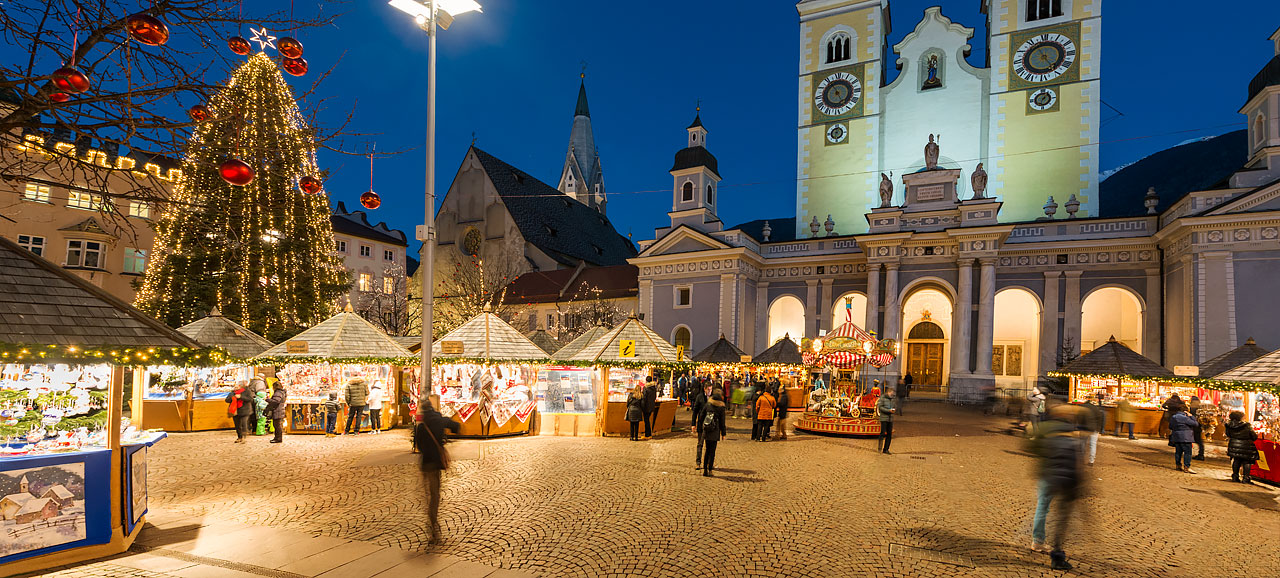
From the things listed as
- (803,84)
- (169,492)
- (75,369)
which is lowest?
(169,492)

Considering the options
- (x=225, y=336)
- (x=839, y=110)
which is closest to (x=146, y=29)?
(x=225, y=336)

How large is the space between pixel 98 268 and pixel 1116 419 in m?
43.7

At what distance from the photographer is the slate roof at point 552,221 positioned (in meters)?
51.9

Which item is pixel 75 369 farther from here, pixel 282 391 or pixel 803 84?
Result: pixel 803 84

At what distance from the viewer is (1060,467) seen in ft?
21.6

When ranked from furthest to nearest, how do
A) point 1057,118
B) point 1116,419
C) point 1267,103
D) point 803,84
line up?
point 803,84 < point 1057,118 < point 1267,103 < point 1116,419

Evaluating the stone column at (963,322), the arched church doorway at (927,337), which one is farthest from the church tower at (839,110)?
the stone column at (963,322)

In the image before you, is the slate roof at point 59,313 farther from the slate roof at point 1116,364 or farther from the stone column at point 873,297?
the stone column at point 873,297

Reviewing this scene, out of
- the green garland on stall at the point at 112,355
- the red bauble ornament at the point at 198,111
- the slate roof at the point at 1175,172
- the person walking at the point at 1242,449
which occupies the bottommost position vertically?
the person walking at the point at 1242,449

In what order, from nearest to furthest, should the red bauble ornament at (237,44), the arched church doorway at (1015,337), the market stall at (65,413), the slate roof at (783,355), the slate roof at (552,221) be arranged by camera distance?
1. the red bauble ornament at (237,44)
2. the market stall at (65,413)
3. the slate roof at (783,355)
4. the arched church doorway at (1015,337)
5. the slate roof at (552,221)

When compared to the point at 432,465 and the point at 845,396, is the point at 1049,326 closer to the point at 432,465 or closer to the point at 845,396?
the point at 845,396

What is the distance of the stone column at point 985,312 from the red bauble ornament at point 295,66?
30.5 metres

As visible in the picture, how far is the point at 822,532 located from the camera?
7.66m

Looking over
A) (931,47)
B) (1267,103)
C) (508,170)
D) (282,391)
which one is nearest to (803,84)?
(931,47)
